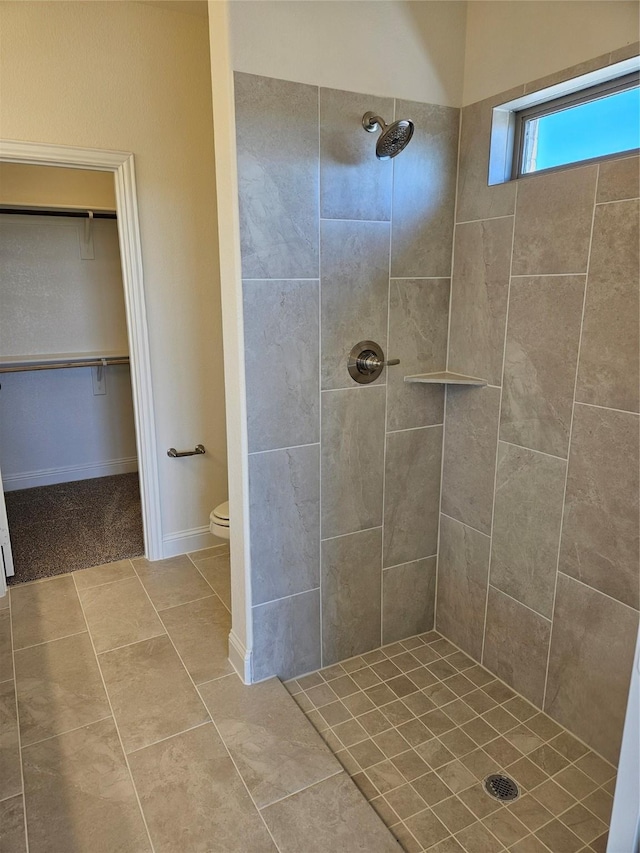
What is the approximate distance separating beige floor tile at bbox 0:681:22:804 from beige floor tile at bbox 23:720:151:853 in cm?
3

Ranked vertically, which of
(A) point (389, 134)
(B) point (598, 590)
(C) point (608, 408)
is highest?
(A) point (389, 134)

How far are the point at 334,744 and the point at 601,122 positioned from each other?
212 cm

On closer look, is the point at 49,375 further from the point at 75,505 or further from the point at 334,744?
the point at 334,744

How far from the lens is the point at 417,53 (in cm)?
193

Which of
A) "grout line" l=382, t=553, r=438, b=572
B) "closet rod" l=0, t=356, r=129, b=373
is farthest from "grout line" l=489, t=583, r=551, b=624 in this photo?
"closet rod" l=0, t=356, r=129, b=373

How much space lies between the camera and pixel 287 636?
7.02ft

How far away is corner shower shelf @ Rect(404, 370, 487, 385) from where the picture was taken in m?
2.08

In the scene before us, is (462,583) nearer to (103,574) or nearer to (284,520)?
(284,520)

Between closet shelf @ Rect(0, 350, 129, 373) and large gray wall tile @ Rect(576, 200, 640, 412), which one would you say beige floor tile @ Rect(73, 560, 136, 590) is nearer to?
closet shelf @ Rect(0, 350, 129, 373)

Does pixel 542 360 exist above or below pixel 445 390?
above

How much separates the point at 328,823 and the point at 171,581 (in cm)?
156

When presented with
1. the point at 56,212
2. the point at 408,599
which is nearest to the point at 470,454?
the point at 408,599

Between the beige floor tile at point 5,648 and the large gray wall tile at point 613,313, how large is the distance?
2.30 meters

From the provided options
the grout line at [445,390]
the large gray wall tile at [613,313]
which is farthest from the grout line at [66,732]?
the large gray wall tile at [613,313]
